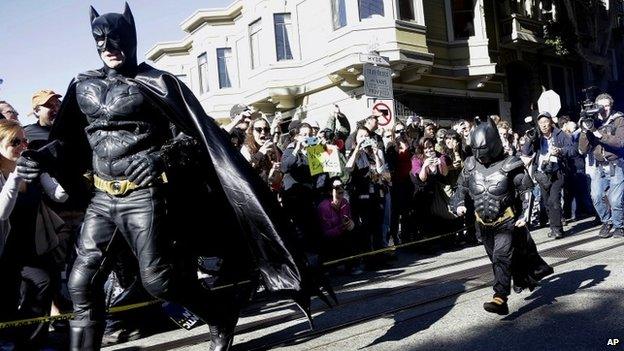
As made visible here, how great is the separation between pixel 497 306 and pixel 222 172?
2.51 meters

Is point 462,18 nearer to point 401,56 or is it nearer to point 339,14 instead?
point 401,56

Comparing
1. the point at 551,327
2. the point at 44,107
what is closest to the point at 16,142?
the point at 44,107

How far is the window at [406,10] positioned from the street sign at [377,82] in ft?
30.1

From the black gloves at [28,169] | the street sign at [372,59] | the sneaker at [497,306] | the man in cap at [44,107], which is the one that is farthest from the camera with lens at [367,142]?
the black gloves at [28,169]

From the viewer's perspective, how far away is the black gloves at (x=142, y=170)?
3.52m

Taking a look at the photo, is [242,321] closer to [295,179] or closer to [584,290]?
[295,179]

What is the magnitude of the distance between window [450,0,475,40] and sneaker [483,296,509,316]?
17.1 m

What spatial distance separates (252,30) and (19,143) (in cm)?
2028

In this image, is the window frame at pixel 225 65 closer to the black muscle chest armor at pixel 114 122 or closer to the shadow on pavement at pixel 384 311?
the shadow on pavement at pixel 384 311

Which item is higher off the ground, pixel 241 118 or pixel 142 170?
pixel 241 118

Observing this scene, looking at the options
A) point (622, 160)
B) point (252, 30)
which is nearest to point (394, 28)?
point (252, 30)

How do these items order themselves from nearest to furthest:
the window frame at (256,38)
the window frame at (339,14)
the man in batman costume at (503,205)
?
the man in batman costume at (503,205) < the window frame at (339,14) < the window frame at (256,38)

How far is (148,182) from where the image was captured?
3.55 meters

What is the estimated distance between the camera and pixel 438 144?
9969 millimetres
